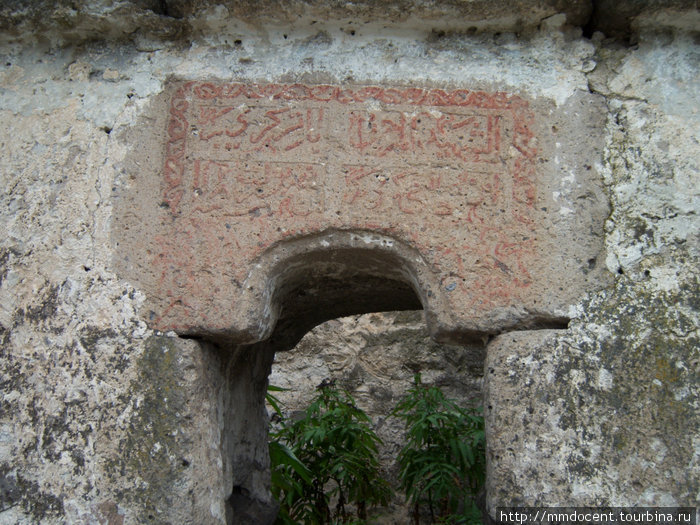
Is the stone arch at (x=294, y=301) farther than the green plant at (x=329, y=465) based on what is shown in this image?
No

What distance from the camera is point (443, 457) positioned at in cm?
383

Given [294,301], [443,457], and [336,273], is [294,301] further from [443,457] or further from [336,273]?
[443,457]

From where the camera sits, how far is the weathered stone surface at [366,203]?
7.21 feet

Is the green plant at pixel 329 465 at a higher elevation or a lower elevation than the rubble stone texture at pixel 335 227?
lower

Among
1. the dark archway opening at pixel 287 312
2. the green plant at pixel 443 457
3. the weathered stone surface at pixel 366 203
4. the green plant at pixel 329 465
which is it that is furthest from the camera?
the green plant at pixel 329 465

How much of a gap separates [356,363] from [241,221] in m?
3.02

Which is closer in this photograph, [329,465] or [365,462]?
[329,465]

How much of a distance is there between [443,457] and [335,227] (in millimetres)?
2026

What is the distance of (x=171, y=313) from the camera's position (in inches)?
86.4


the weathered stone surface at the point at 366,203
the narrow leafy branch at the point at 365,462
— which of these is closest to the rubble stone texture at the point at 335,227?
the weathered stone surface at the point at 366,203

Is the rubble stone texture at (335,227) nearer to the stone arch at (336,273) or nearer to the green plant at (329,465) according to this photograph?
the stone arch at (336,273)

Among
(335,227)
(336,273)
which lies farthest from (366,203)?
(336,273)

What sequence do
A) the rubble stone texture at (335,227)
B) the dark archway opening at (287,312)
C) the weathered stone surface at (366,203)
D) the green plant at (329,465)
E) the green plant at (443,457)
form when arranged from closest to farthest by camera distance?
the rubble stone texture at (335,227)
the weathered stone surface at (366,203)
the dark archway opening at (287,312)
the green plant at (443,457)
the green plant at (329,465)

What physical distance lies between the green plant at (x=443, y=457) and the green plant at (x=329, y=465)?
237 millimetres
